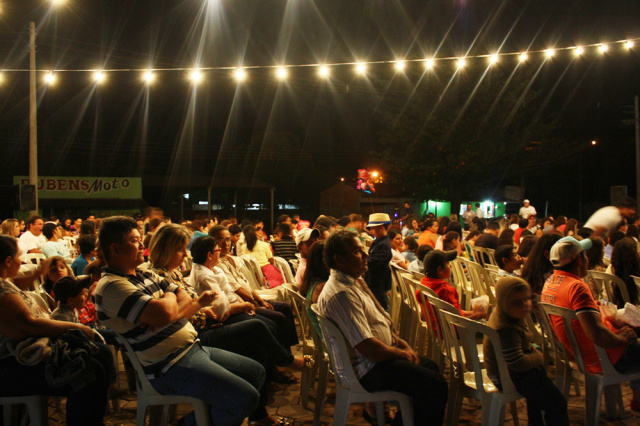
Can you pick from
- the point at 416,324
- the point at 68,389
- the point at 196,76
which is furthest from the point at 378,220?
the point at 196,76

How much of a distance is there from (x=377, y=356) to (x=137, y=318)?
134 cm

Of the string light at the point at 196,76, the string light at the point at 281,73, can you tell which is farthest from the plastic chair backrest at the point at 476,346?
the string light at the point at 196,76

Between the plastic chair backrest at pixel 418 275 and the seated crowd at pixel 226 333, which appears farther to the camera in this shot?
the plastic chair backrest at pixel 418 275

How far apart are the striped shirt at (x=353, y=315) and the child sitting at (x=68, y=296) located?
70.1 inches

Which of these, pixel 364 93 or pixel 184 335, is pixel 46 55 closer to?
pixel 184 335

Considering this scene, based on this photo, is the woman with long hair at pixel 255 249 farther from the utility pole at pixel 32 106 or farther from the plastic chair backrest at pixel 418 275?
the utility pole at pixel 32 106

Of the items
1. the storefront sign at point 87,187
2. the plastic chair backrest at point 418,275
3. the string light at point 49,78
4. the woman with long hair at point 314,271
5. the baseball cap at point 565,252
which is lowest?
the plastic chair backrest at point 418,275

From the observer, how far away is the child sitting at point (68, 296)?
337 centimetres

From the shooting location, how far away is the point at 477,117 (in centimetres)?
2072

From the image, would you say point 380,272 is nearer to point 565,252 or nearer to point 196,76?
point 565,252

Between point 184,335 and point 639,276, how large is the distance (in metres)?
4.01

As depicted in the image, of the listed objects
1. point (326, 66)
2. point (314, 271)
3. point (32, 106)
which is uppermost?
point (326, 66)

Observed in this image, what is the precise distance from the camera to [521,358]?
270 cm

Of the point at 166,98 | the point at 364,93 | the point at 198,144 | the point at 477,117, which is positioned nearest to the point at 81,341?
the point at 477,117
